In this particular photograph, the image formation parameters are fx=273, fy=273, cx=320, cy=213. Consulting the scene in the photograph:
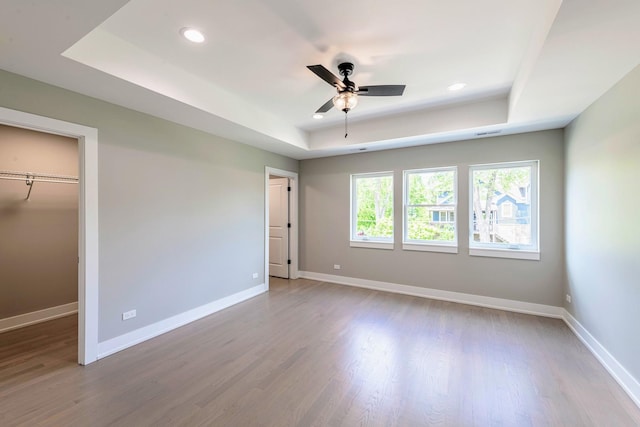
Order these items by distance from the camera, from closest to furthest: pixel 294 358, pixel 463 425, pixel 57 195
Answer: pixel 463 425 → pixel 294 358 → pixel 57 195

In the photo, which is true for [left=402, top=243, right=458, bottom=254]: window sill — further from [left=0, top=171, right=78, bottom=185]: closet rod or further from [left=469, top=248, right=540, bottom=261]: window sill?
[left=0, top=171, right=78, bottom=185]: closet rod

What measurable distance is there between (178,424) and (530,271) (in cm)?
447

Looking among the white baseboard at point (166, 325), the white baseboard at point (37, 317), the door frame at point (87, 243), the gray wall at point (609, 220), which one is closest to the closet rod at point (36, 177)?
the door frame at point (87, 243)

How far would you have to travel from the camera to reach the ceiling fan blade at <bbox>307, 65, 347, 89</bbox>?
2.17 meters

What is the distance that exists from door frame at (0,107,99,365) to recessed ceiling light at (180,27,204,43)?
53.6 inches

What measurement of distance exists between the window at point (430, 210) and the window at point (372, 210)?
321 mm

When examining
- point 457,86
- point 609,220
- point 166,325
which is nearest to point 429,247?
point 609,220

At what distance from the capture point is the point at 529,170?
13.0 feet

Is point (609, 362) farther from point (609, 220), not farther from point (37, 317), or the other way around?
point (37, 317)

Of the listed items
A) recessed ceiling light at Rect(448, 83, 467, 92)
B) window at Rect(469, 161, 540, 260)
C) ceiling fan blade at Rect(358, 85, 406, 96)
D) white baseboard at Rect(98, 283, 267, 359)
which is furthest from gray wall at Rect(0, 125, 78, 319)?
window at Rect(469, 161, 540, 260)

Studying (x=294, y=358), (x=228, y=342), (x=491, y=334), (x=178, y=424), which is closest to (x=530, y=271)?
(x=491, y=334)

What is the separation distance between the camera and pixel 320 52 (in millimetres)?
2445

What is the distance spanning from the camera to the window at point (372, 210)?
501cm

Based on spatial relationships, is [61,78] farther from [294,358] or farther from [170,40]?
[294,358]
